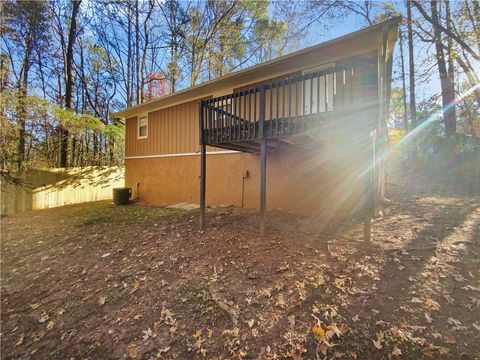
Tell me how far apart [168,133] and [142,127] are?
2.03m

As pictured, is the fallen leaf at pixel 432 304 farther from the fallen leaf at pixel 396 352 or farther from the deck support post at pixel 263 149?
the deck support post at pixel 263 149

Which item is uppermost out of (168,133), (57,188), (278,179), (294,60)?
(294,60)

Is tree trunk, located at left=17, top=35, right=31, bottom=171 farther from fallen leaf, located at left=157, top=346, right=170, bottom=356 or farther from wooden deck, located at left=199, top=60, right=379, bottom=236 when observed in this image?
fallen leaf, located at left=157, top=346, right=170, bottom=356

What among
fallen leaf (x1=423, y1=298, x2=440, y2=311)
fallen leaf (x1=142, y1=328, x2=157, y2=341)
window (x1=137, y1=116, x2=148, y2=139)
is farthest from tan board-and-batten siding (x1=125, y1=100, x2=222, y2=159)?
fallen leaf (x1=423, y1=298, x2=440, y2=311)

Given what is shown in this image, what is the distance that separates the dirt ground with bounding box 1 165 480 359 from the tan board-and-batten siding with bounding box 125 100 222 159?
423 centimetres

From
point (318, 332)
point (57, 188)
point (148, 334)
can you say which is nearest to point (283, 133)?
point (318, 332)

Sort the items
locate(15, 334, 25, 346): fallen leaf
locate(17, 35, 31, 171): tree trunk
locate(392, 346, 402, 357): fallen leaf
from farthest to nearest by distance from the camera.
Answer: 1. locate(17, 35, 31, 171): tree trunk
2. locate(15, 334, 25, 346): fallen leaf
3. locate(392, 346, 402, 357): fallen leaf

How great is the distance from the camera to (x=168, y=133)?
9.34 metres

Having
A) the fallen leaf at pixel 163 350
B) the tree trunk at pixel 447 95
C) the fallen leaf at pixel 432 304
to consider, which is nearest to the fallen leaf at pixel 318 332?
the fallen leaf at pixel 432 304

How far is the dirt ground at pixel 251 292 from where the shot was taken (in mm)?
2203

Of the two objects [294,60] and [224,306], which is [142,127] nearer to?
[294,60]

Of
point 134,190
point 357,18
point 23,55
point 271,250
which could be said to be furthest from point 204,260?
point 23,55

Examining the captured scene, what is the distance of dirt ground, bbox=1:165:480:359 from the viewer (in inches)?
86.7

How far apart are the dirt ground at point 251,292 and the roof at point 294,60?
378 cm
